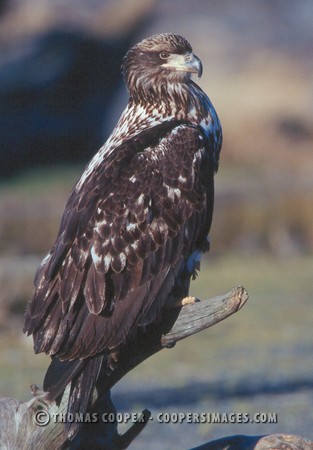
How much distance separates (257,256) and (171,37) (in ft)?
38.3

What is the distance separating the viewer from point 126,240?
7.45m

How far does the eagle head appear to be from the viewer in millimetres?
8039

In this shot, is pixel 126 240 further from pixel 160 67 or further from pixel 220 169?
pixel 220 169

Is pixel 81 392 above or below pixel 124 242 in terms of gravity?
below

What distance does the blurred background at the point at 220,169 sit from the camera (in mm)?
12961

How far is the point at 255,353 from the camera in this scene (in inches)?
547

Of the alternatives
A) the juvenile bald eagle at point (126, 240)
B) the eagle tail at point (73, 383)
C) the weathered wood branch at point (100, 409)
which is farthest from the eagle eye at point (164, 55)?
the eagle tail at point (73, 383)

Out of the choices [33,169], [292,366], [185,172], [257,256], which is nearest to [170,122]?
[185,172]

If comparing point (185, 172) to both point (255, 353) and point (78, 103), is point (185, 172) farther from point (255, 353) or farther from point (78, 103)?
point (78, 103)

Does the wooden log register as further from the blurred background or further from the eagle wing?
the blurred background

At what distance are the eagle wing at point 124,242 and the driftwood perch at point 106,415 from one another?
140mm

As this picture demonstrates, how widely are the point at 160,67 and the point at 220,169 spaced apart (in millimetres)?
16139

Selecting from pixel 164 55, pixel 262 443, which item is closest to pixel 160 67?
pixel 164 55

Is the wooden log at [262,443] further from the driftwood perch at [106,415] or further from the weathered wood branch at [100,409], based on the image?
the weathered wood branch at [100,409]
